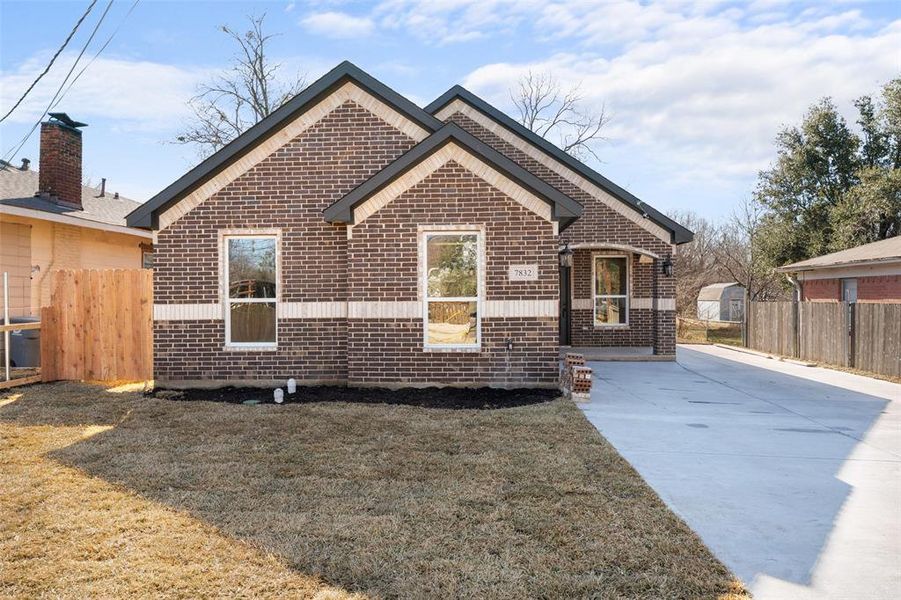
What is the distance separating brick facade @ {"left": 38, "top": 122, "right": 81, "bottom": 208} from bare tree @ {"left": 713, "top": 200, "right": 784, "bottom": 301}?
25.0 m

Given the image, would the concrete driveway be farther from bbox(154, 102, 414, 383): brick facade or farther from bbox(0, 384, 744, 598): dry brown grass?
bbox(154, 102, 414, 383): brick facade

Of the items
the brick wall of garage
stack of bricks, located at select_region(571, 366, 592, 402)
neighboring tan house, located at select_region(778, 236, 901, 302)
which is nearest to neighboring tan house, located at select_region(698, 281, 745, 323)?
the brick wall of garage

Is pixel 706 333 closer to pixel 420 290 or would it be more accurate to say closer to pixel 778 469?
pixel 420 290

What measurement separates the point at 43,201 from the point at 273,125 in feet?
27.9

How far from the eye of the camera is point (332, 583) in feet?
11.7

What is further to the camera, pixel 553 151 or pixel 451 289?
pixel 553 151

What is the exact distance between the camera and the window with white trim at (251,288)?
34.5 ft

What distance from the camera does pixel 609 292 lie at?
55.0 feet

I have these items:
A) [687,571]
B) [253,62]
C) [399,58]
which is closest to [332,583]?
[687,571]

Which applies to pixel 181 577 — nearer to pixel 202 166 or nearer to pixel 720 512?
pixel 720 512

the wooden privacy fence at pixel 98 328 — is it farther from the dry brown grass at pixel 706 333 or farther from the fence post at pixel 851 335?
the dry brown grass at pixel 706 333

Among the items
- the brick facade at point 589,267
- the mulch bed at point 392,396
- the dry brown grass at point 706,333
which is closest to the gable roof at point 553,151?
the brick facade at point 589,267

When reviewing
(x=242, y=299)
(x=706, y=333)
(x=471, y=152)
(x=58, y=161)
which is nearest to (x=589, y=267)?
(x=471, y=152)

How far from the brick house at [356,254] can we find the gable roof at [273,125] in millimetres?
24
